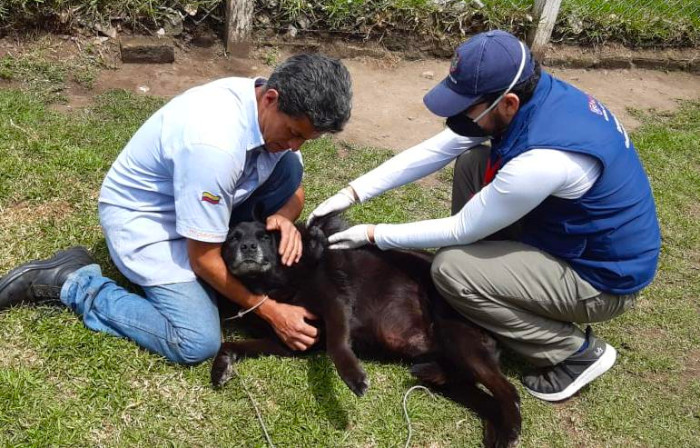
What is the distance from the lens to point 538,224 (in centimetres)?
304

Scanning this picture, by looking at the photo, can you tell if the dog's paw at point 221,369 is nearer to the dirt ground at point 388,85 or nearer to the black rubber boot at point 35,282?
the black rubber boot at point 35,282

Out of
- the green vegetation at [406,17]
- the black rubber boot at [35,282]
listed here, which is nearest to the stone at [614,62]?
the green vegetation at [406,17]

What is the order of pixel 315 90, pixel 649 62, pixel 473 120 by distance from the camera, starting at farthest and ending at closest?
pixel 649 62 < pixel 473 120 < pixel 315 90

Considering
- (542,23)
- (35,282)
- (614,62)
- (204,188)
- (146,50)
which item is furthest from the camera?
(614,62)

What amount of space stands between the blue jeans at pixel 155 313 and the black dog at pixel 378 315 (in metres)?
0.14

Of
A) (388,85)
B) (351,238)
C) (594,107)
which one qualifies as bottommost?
(388,85)

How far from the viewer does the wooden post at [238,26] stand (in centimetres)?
602

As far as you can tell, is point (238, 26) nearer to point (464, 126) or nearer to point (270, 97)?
point (270, 97)

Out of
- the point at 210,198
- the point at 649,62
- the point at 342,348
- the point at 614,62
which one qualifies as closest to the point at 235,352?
the point at 342,348

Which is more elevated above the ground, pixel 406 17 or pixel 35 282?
pixel 406 17

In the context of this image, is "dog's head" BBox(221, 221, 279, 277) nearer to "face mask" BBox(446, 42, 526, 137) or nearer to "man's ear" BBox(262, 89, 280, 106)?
"man's ear" BBox(262, 89, 280, 106)

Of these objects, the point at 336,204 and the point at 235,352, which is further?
the point at 336,204

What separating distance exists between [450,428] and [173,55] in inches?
171

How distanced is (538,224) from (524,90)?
644 mm
